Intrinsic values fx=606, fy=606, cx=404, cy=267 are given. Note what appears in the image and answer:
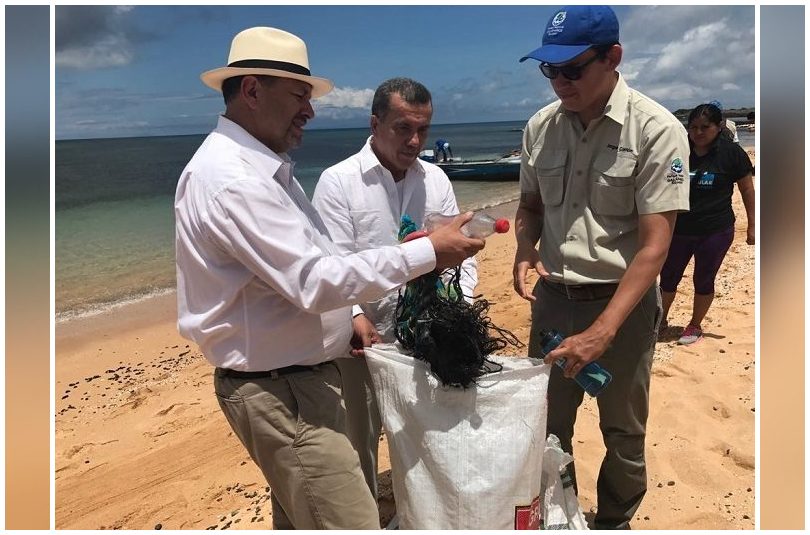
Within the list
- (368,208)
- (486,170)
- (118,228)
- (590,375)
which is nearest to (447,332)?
(590,375)

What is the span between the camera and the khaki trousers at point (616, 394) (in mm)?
2393

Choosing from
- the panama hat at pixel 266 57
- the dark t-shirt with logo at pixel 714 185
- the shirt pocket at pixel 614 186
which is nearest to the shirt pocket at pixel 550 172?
the shirt pocket at pixel 614 186

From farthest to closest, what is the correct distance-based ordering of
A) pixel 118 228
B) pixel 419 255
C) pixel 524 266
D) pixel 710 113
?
pixel 118 228, pixel 710 113, pixel 524 266, pixel 419 255

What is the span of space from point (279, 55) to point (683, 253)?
13.9 feet

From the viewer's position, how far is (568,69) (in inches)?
82.8

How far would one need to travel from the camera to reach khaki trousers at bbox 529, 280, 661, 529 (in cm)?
239

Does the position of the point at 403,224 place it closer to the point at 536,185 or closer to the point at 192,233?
the point at 536,185

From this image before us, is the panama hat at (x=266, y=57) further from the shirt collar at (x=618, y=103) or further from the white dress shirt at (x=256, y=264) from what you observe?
the shirt collar at (x=618, y=103)

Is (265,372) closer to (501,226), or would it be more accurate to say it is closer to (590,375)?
(501,226)

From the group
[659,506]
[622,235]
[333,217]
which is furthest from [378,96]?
[659,506]

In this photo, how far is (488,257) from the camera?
9148 millimetres

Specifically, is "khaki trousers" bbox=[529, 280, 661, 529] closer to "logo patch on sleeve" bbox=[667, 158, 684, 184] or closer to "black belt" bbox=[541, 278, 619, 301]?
"black belt" bbox=[541, 278, 619, 301]

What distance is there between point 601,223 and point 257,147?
128 cm

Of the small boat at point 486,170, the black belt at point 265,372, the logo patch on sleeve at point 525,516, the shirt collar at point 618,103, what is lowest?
the logo patch on sleeve at point 525,516
